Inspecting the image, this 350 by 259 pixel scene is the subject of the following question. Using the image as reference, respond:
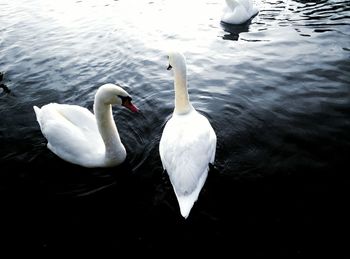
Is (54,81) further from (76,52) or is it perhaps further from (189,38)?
(189,38)

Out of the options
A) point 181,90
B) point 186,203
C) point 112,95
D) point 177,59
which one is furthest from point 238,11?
point 186,203

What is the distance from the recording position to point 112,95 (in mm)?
4727

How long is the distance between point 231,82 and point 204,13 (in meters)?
6.84

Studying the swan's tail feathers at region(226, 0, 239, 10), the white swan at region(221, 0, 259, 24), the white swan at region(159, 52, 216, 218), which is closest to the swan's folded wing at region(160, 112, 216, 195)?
the white swan at region(159, 52, 216, 218)

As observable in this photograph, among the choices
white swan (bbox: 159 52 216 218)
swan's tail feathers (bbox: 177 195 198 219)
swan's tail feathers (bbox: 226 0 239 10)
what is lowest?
swan's tail feathers (bbox: 226 0 239 10)

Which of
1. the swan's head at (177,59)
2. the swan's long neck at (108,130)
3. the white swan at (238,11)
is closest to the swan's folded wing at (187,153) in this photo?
the swan's long neck at (108,130)

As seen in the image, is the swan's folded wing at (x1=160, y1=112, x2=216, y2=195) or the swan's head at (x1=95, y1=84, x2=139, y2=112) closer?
the swan's folded wing at (x1=160, y1=112, x2=216, y2=195)

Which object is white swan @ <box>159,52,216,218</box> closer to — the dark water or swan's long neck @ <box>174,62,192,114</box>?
swan's long neck @ <box>174,62,192,114</box>

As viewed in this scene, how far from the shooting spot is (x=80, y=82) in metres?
8.73

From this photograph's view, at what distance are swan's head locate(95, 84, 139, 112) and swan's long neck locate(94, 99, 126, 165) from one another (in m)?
0.12

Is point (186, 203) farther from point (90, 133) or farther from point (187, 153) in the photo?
point (90, 133)

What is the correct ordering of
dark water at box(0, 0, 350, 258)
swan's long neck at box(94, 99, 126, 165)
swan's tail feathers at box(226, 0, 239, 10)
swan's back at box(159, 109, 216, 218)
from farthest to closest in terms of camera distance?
swan's tail feathers at box(226, 0, 239, 10)
swan's long neck at box(94, 99, 126, 165)
dark water at box(0, 0, 350, 258)
swan's back at box(159, 109, 216, 218)

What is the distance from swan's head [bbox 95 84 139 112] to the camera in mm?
4695

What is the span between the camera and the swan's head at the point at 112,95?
4695mm
